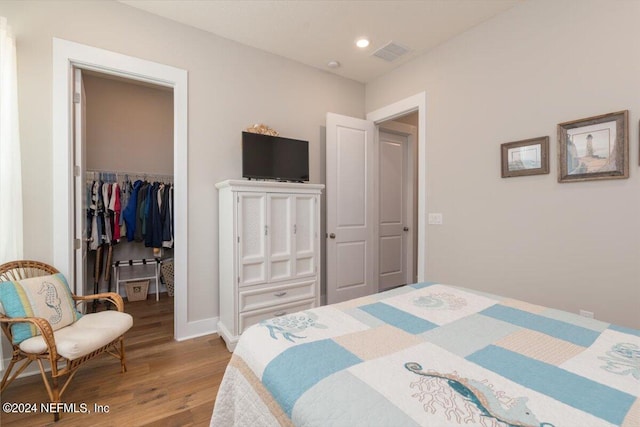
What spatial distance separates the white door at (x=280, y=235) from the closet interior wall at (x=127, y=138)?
89.2 inches

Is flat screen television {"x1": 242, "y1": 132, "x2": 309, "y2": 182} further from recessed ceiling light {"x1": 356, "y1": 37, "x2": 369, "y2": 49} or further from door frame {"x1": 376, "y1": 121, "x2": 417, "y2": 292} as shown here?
door frame {"x1": 376, "y1": 121, "x2": 417, "y2": 292}

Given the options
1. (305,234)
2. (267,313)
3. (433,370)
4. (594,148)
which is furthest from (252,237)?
(594,148)

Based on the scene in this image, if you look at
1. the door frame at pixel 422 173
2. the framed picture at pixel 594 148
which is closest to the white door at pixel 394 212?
the door frame at pixel 422 173

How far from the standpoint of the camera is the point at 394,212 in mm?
4285

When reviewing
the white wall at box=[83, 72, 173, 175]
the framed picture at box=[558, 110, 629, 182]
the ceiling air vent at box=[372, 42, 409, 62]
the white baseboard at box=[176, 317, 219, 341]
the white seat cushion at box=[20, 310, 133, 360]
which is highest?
the ceiling air vent at box=[372, 42, 409, 62]

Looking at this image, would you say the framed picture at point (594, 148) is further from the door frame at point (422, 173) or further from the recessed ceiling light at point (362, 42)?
the recessed ceiling light at point (362, 42)

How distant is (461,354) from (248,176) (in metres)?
2.27

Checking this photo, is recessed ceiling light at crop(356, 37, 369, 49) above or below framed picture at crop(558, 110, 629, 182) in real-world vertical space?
above

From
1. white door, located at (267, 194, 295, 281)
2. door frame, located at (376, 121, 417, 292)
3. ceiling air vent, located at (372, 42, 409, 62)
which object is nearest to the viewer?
white door, located at (267, 194, 295, 281)

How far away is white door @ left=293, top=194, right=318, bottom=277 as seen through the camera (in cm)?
278

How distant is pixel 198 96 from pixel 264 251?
5.15 feet

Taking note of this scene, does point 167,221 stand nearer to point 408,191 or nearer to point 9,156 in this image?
point 9,156

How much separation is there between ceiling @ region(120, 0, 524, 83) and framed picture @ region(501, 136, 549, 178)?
1.13m

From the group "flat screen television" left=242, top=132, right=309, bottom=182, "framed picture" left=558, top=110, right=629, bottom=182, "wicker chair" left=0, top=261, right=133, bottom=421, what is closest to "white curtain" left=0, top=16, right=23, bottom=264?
"wicker chair" left=0, top=261, right=133, bottom=421
